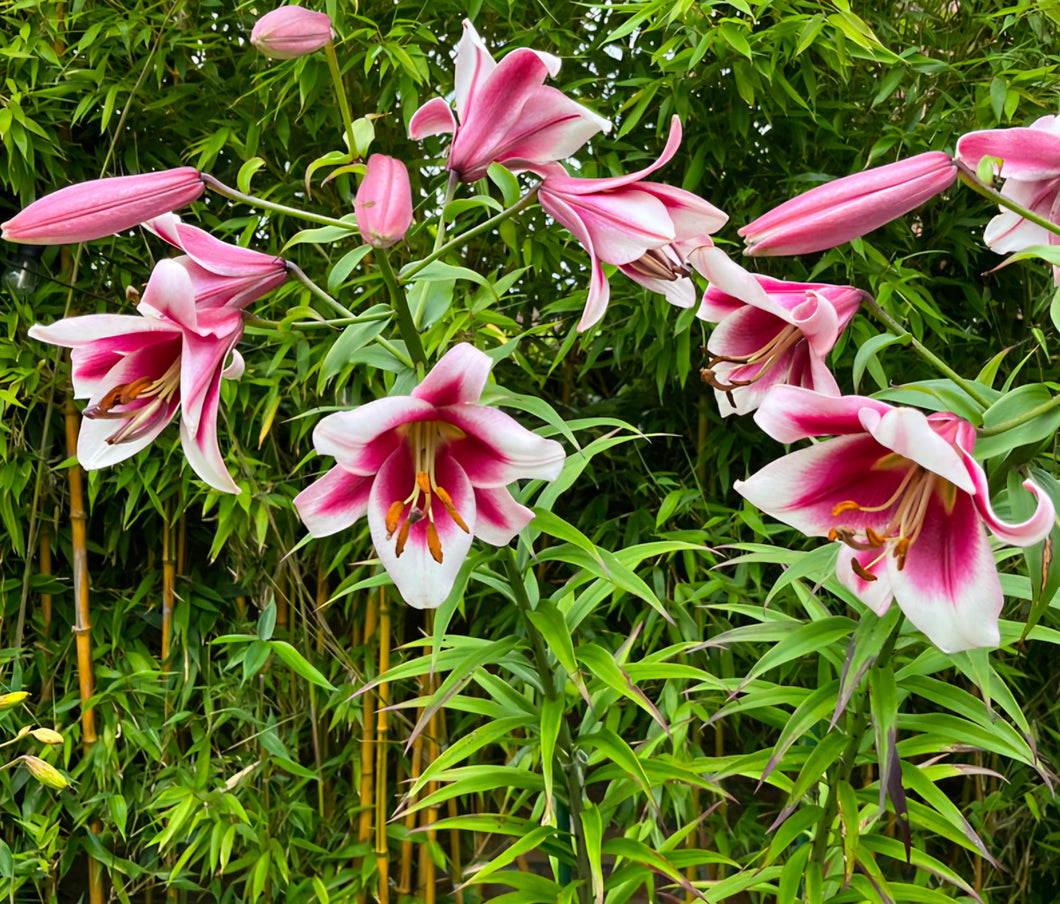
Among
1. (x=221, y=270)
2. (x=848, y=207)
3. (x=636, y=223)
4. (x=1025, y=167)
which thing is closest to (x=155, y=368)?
(x=221, y=270)

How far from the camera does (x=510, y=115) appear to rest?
1.91ft

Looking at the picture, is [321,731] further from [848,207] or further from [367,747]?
[848,207]

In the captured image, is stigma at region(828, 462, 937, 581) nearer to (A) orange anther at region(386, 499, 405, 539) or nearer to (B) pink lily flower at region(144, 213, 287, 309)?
(A) orange anther at region(386, 499, 405, 539)

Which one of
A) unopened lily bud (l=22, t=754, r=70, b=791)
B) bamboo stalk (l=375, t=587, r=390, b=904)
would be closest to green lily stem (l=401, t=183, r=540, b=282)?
unopened lily bud (l=22, t=754, r=70, b=791)

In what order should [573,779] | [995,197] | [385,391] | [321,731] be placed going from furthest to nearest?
1. [321,731]
2. [385,391]
3. [573,779]
4. [995,197]

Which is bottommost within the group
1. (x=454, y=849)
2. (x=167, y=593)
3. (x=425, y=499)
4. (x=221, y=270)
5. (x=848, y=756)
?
(x=454, y=849)

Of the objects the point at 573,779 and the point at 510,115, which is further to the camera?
the point at 573,779

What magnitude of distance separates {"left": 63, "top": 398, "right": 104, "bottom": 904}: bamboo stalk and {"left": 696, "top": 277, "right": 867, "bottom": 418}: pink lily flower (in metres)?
1.29

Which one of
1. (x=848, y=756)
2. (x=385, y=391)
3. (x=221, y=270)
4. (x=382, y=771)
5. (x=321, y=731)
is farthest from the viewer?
(x=321, y=731)

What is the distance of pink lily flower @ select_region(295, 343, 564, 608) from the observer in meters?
0.53

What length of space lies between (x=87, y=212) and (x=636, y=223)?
0.97 ft

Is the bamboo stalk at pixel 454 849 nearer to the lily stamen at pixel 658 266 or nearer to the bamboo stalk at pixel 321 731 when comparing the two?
the bamboo stalk at pixel 321 731

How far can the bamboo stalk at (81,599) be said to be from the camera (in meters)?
1.60

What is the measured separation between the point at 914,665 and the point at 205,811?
1.13 m
